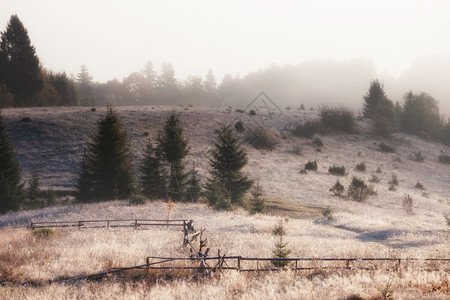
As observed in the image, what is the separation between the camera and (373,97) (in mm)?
76250

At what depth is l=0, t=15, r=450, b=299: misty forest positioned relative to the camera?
33.2ft

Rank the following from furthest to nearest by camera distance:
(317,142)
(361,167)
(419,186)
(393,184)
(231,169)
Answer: (317,142) < (361,167) < (419,186) < (393,184) < (231,169)

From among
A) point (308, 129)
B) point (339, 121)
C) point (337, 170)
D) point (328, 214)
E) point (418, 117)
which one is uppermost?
point (418, 117)

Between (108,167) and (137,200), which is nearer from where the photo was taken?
(137,200)

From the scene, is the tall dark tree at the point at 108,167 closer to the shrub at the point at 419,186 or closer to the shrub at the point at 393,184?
the shrub at the point at 393,184

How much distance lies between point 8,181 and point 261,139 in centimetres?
3825

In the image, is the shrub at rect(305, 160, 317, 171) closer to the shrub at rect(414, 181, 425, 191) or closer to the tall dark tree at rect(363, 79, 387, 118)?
the shrub at rect(414, 181, 425, 191)

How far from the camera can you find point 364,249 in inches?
581

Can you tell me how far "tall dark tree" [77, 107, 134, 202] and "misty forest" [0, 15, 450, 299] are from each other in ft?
0.39

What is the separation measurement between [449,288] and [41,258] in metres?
14.2

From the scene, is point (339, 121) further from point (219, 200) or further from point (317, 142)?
point (219, 200)

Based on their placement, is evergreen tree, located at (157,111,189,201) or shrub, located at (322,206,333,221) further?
evergreen tree, located at (157,111,189,201)

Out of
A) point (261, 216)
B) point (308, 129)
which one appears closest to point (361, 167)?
point (308, 129)

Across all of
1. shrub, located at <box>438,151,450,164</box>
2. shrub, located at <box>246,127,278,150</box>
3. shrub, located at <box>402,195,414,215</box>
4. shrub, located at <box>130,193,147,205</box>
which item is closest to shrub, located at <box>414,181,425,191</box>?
shrub, located at <box>402,195,414,215</box>
